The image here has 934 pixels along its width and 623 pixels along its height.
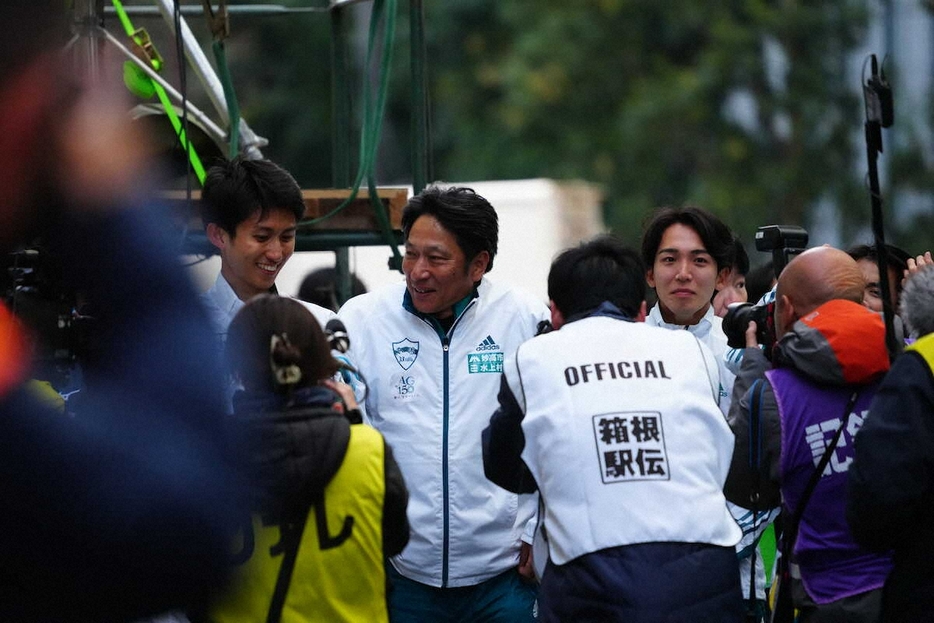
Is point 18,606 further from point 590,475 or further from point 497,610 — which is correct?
point 497,610

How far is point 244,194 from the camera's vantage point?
4398 millimetres

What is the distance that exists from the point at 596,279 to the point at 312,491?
1037 millimetres

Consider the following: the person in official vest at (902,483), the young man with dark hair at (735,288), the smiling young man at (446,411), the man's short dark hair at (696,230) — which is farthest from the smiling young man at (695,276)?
the person in official vest at (902,483)

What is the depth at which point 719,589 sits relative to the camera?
11.4 ft

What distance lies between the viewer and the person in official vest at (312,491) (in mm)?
3139

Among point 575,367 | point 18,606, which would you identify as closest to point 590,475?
point 575,367

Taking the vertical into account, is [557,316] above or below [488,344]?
above

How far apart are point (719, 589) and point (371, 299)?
1615 mm

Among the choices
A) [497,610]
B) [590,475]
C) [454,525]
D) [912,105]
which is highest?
[912,105]

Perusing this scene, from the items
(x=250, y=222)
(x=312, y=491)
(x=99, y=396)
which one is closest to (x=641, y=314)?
(x=312, y=491)

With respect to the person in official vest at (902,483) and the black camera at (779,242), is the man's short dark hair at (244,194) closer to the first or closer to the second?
the black camera at (779,242)

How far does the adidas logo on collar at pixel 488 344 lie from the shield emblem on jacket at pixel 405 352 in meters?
0.21

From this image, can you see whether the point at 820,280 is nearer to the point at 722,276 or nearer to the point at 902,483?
the point at 902,483

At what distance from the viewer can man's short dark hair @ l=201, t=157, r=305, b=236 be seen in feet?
14.4
